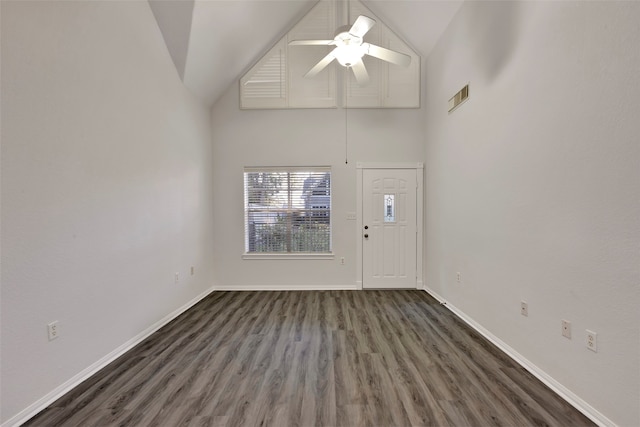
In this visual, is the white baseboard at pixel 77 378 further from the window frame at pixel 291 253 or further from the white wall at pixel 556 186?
the white wall at pixel 556 186

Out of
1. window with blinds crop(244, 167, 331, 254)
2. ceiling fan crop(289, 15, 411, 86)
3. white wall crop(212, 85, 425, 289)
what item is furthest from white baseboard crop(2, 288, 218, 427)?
ceiling fan crop(289, 15, 411, 86)

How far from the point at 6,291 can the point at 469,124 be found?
407cm

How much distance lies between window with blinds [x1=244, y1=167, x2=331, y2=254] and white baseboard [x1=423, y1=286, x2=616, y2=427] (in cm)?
237

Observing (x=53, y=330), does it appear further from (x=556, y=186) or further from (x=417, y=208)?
(x=417, y=208)

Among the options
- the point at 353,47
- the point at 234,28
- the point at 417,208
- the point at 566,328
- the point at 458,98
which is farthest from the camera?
the point at 417,208

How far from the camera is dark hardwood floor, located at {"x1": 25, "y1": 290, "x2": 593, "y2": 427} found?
5.45 feet

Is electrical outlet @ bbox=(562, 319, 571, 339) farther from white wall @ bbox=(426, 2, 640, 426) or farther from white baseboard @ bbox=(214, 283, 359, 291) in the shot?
white baseboard @ bbox=(214, 283, 359, 291)

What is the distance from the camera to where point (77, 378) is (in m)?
2.00

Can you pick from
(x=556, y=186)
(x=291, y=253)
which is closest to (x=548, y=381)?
(x=556, y=186)

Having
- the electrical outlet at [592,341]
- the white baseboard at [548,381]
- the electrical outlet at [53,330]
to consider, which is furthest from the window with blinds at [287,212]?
the electrical outlet at [592,341]

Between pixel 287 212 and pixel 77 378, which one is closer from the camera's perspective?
pixel 77 378

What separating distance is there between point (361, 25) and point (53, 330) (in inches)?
131

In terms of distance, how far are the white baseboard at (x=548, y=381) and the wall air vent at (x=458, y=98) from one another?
2.51 m

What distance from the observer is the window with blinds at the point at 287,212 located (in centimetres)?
443
